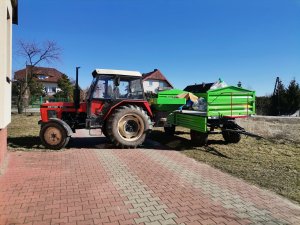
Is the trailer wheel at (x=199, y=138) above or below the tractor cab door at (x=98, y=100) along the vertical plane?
below

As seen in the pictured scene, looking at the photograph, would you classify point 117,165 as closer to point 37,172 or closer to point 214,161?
point 37,172

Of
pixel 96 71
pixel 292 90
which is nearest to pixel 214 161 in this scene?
pixel 96 71

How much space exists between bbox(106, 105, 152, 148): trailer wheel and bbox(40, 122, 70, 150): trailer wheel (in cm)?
129

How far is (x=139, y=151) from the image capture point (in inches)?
355

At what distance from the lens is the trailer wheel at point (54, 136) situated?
Answer: 890 centimetres

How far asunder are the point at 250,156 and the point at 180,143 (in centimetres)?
280

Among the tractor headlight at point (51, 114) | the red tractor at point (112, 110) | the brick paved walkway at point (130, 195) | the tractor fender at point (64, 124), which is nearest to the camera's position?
the brick paved walkway at point (130, 195)

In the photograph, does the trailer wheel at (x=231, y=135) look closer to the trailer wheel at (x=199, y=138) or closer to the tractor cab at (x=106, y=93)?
the trailer wheel at (x=199, y=138)

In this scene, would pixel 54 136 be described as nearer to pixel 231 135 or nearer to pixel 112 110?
pixel 112 110

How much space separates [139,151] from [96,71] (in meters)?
2.78

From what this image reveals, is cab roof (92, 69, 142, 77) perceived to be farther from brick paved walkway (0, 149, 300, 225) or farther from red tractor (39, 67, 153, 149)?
brick paved walkway (0, 149, 300, 225)

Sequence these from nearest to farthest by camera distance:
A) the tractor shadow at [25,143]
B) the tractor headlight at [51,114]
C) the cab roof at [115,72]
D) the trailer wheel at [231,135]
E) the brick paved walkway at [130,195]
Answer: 1. the brick paved walkway at [130,195]
2. the tractor shadow at [25,143]
3. the cab roof at [115,72]
4. the tractor headlight at [51,114]
5. the trailer wheel at [231,135]

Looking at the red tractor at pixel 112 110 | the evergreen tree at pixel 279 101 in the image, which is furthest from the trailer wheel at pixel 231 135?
the evergreen tree at pixel 279 101

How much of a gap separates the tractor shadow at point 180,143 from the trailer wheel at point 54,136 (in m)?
3.06
